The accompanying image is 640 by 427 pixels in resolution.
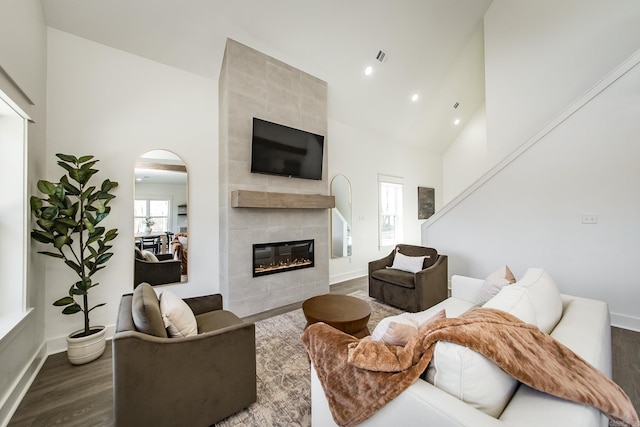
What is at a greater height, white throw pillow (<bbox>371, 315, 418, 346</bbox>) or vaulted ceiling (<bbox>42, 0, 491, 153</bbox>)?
vaulted ceiling (<bbox>42, 0, 491, 153</bbox>)

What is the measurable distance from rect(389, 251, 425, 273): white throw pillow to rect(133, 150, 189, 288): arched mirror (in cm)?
290

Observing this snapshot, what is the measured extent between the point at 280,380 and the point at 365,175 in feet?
13.9

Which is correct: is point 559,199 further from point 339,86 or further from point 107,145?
point 107,145

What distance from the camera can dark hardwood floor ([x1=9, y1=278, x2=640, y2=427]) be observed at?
5.37 feet

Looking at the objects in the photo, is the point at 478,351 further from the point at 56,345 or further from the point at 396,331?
the point at 56,345

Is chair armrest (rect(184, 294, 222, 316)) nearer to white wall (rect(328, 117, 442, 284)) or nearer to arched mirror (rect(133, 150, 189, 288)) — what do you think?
arched mirror (rect(133, 150, 189, 288))

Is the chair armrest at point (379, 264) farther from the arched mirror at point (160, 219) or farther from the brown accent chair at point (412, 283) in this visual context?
the arched mirror at point (160, 219)

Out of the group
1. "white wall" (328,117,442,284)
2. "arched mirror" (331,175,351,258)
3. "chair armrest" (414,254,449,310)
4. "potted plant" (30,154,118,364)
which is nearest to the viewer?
"potted plant" (30,154,118,364)

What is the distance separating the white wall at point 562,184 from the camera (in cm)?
278

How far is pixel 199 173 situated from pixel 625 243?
5087mm

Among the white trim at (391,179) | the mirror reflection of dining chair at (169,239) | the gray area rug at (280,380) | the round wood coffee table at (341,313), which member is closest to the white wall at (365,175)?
the white trim at (391,179)

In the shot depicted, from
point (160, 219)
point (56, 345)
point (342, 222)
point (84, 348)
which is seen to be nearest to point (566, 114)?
point (342, 222)

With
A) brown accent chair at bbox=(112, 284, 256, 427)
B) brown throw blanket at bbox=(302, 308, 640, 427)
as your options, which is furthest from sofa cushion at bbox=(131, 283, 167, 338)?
brown throw blanket at bbox=(302, 308, 640, 427)

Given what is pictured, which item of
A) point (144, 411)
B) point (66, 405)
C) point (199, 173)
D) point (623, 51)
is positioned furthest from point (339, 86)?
point (66, 405)
